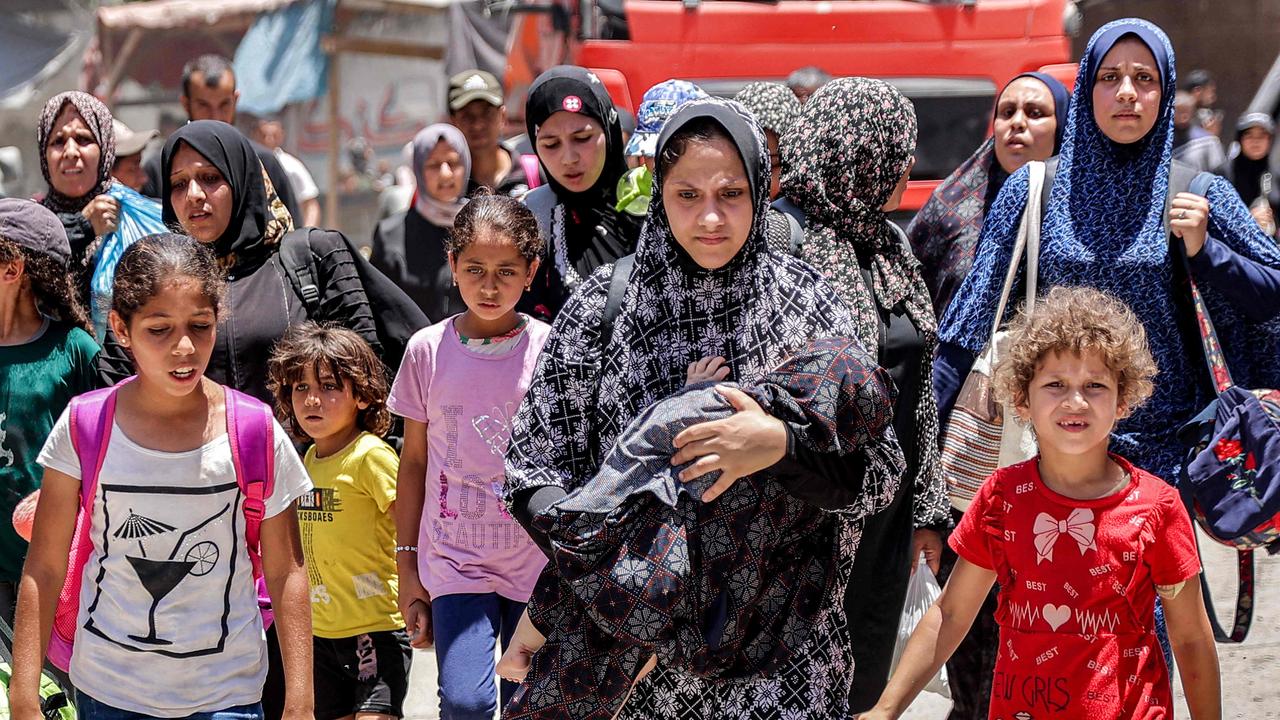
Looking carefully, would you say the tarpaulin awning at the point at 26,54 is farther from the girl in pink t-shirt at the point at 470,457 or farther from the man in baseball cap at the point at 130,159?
the girl in pink t-shirt at the point at 470,457

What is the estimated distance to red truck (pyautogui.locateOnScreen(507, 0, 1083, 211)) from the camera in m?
8.30

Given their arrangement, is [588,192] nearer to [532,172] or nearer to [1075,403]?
[532,172]

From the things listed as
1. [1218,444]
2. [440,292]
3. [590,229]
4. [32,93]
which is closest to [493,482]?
[590,229]

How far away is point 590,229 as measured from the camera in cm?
430

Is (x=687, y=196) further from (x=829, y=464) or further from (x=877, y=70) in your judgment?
(x=877, y=70)

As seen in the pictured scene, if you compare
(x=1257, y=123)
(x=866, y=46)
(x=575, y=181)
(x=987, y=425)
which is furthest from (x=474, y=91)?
(x=1257, y=123)

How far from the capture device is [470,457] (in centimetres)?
365

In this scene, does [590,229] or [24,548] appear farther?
[590,229]

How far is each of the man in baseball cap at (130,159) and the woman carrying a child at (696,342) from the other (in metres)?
4.54

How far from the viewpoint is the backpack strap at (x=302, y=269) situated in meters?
3.95

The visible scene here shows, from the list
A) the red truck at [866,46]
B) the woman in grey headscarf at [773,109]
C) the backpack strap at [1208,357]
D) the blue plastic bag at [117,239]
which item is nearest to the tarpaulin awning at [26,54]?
the red truck at [866,46]

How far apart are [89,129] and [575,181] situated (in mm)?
1995

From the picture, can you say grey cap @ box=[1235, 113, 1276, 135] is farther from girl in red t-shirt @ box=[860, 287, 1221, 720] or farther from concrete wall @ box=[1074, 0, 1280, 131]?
girl in red t-shirt @ box=[860, 287, 1221, 720]

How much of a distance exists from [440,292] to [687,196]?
153 inches
